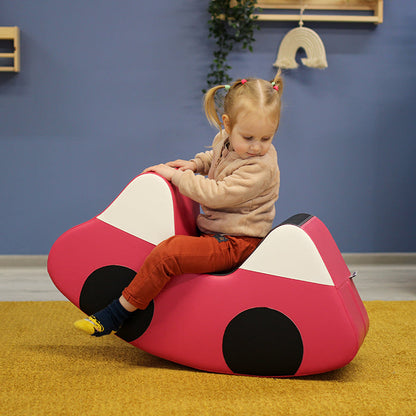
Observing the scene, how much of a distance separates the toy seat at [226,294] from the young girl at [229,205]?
0.17 feet

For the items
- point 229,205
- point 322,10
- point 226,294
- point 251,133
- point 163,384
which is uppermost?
point 322,10

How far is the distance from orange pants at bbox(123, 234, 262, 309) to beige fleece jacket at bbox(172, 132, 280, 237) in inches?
3.4

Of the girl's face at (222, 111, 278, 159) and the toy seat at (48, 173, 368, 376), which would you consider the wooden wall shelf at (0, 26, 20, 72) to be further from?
the girl's face at (222, 111, 278, 159)

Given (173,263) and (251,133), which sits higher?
(251,133)

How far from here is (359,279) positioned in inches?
96.7

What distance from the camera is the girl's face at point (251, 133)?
1329mm

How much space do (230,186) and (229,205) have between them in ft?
0.17

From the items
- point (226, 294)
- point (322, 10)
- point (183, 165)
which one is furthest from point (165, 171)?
point (322, 10)

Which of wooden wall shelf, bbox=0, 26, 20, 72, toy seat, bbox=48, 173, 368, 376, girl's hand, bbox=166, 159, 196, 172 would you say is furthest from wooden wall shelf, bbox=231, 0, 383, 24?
toy seat, bbox=48, 173, 368, 376

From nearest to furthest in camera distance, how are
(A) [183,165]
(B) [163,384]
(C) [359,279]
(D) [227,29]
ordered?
(B) [163,384] < (A) [183,165] < (C) [359,279] < (D) [227,29]

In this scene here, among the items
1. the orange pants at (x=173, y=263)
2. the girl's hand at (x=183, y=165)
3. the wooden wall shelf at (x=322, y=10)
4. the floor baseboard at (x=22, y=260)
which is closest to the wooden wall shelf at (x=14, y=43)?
the floor baseboard at (x=22, y=260)

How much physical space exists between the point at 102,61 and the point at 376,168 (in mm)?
1529

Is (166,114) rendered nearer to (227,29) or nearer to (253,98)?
(227,29)

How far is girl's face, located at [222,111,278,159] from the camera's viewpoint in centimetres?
133
